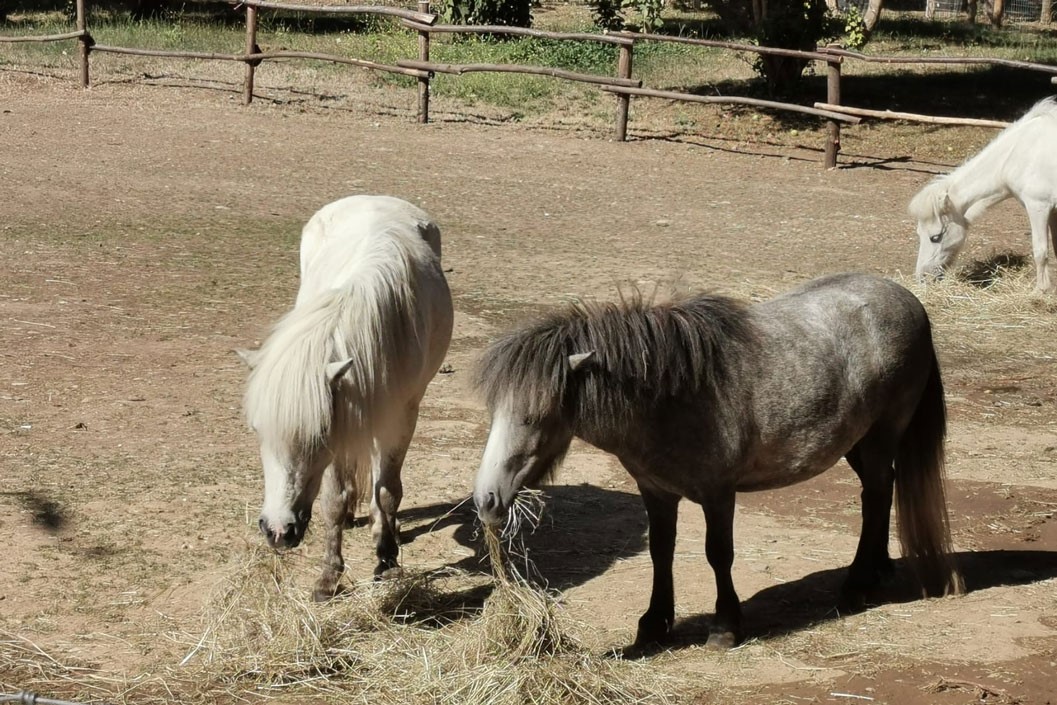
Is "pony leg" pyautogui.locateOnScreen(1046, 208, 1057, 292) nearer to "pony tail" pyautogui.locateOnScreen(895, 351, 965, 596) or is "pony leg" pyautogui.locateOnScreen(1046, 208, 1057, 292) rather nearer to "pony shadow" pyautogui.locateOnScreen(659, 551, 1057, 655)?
"pony shadow" pyautogui.locateOnScreen(659, 551, 1057, 655)

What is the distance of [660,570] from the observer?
174 inches

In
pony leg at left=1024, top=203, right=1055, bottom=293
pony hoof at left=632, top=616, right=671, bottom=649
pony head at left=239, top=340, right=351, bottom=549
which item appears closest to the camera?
pony head at left=239, top=340, right=351, bottom=549

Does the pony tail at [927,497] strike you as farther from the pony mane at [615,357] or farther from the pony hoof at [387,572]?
the pony hoof at [387,572]

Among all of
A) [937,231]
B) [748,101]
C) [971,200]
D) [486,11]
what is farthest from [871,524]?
[486,11]

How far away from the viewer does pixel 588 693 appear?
385 centimetres

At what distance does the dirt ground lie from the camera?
4.51m

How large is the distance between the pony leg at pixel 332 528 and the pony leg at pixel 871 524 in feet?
6.46

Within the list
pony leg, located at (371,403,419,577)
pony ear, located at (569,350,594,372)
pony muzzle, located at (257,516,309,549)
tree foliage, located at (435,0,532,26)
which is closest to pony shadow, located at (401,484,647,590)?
pony leg, located at (371,403,419,577)

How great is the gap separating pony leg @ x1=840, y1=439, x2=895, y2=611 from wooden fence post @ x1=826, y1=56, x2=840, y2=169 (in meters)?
11.2

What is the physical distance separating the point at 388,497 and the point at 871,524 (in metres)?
1.96

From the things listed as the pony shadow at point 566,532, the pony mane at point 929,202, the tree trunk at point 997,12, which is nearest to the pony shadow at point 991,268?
the pony mane at point 929,202

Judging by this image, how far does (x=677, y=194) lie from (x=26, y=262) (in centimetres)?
706

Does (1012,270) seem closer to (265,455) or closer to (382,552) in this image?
(382,552)

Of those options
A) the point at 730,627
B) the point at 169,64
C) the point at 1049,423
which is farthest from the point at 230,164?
the point at 730,627
